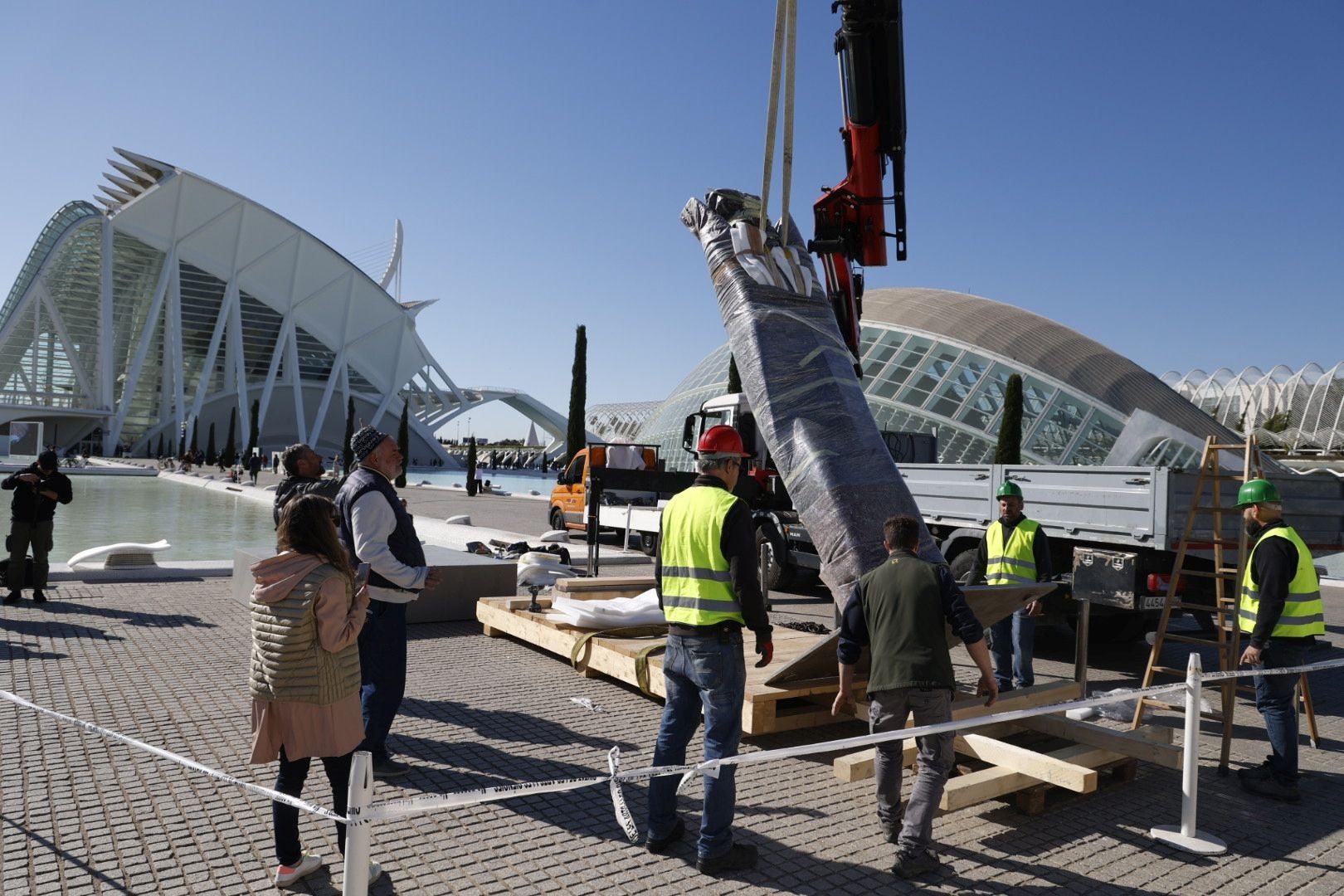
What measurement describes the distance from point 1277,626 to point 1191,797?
131 centimetres

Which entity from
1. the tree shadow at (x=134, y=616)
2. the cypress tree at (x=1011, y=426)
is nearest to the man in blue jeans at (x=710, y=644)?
the tree shadow at (x=134, y=616)

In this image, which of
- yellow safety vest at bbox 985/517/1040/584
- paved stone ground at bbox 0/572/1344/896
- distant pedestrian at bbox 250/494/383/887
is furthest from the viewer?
yellow safety vest at bbox 985/517/1040/584

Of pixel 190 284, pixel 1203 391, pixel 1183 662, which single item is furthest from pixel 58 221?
pixel 1203 391

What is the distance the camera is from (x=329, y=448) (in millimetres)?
77688

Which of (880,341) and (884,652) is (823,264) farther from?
(880,341)

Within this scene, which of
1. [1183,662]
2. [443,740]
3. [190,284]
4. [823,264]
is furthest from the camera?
[190,284]

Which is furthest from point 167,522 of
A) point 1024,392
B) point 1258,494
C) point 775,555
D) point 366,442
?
point 1024,392

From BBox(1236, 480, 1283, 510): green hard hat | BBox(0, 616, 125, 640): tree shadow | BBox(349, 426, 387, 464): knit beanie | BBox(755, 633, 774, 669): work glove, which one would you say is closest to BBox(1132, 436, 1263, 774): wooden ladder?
BBox(1236, 480, 1283, 510): green hard hat

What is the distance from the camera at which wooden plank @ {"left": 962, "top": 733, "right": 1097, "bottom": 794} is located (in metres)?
4.36

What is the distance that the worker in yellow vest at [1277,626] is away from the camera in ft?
15.8

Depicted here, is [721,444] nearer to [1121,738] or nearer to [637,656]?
[637,656]

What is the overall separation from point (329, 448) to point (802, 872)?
7961 cm

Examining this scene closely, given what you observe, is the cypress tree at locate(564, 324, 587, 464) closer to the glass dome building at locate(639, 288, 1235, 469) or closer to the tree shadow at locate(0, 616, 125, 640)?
the glass dome building at locate(639, 288, 1235, 469)

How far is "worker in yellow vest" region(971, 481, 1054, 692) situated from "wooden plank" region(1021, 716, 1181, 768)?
4.39ft
